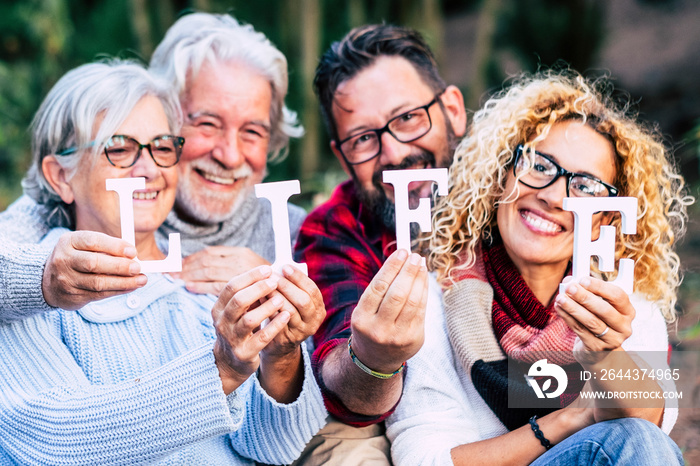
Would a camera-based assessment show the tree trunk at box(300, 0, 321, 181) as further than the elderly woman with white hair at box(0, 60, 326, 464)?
Yes

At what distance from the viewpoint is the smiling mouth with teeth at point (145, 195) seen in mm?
2348

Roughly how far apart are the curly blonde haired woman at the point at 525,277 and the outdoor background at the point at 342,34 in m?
4.73

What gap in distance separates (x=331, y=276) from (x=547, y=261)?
34.4 inches

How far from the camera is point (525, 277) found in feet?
8.07

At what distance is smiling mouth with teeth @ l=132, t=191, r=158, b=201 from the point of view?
2.35 metres

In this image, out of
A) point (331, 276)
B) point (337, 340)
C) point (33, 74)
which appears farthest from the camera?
point (33, 74)

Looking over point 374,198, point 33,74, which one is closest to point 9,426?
point 374,198

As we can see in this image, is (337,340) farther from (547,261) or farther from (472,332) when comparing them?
(547,261)

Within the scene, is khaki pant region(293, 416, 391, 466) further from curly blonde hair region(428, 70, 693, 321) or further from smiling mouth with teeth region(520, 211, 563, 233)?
smiling mouth with teeth region(520, 211, 563, 233)

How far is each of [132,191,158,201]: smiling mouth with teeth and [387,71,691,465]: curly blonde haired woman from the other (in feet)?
3.78

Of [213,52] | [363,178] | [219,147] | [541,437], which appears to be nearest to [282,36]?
[213,52]

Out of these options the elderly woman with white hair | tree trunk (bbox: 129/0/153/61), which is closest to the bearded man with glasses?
the elderly woman with white hair

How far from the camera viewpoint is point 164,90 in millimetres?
2631

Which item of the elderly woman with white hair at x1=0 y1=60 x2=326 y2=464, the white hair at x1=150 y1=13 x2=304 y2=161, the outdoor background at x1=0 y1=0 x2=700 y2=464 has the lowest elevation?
the elderly woman with white hair at x1=0 y1=60 x2=326 y2=464
